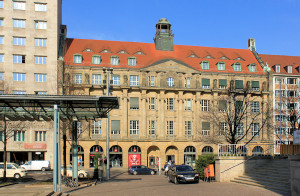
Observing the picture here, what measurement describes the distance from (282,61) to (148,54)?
26.0 m

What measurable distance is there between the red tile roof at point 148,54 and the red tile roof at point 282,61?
2948 millimetres

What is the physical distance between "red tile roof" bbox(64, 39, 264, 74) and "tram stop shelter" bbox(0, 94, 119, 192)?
112ft

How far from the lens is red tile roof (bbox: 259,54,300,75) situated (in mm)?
70312

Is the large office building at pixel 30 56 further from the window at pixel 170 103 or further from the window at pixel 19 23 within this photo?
the window at pixel 170 103

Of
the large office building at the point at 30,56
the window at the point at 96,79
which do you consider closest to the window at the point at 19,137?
the large office building at the point at 30,56

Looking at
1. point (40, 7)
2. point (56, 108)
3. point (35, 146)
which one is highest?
point (40, 7)

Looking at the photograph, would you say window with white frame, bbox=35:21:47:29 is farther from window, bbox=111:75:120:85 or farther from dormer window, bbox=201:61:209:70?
dormer window, bbox=201:61:209:70

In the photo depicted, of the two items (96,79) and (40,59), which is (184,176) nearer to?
(96,79)

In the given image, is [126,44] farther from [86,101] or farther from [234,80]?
[86,101]

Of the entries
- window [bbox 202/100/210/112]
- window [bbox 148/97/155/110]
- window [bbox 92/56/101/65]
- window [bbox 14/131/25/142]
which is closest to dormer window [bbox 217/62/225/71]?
window [bbox 202/100/210/112]

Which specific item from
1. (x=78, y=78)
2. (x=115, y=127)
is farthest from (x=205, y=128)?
(x=78, y=78)

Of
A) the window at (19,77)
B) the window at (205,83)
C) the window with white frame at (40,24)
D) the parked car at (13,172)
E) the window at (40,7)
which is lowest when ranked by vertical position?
the parked car at (13,172)

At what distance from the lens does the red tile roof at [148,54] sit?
6350 cm

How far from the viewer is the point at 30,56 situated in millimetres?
60781
